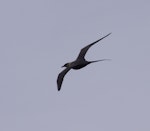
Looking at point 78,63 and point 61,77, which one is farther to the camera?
point 78,63

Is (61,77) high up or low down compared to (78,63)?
down

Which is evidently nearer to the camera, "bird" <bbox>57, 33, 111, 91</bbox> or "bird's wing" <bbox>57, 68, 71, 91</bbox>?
"bird's wing" <bbox>57, 68, 71, 91</bbox>

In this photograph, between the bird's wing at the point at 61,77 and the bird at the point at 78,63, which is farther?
the bird at the point at 78,63

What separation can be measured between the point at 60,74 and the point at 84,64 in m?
2.49

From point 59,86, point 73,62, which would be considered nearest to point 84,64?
point 73,62

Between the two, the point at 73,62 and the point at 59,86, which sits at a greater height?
the point at 73,62

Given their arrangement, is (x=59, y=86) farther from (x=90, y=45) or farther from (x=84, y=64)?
(x=90, y=45)

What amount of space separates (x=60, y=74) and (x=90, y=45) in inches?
156

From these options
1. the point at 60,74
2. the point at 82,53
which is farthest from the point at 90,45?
the point at 60,74

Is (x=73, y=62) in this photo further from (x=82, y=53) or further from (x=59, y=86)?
(x=59, y=86)

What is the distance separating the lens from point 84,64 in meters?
25.2

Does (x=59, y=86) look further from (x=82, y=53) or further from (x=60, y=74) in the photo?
(x=82, y=53)

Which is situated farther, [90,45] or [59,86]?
[90,45]

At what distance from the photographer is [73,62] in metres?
26.2
